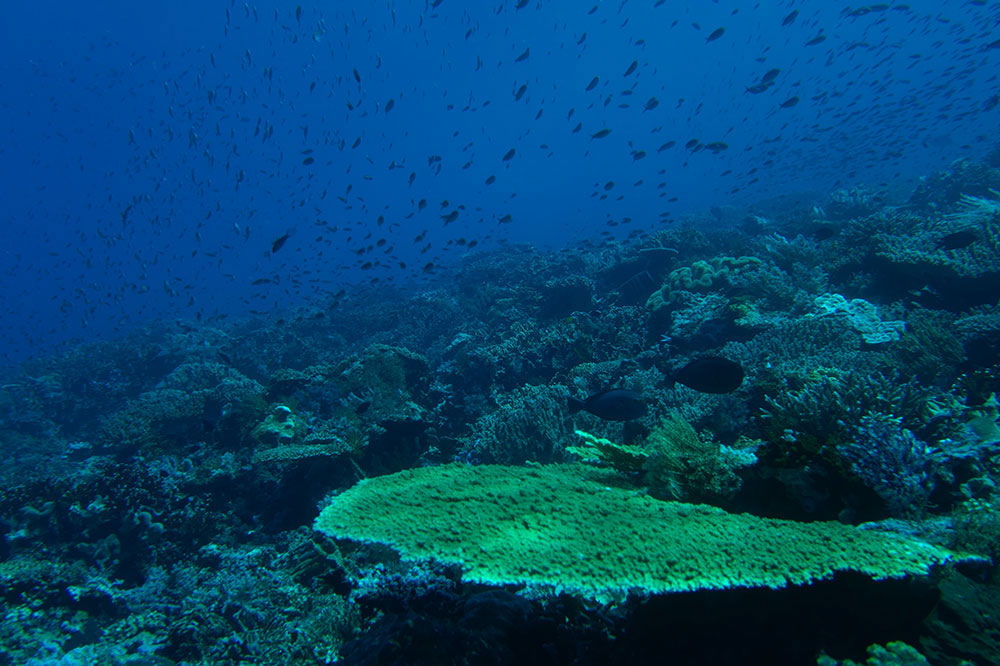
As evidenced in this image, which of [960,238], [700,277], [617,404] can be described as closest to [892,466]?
[617,404]

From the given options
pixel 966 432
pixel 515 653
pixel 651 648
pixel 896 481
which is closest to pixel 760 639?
pixel 651 648

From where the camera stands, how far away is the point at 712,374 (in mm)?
4781

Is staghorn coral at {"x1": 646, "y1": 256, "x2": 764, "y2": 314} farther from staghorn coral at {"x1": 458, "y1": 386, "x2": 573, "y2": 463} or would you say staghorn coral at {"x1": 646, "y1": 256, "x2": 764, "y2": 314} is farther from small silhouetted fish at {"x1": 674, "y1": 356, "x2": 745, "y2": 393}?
small silhouetted fish at {"x1": 674, "y1": 356, "x2": 745, "y2": 393}

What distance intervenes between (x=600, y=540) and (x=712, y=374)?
2542 millimetres

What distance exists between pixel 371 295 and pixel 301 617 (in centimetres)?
2514

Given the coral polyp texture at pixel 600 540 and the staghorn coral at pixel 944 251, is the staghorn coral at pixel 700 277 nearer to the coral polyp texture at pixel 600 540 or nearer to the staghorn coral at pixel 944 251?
the staghorn coral at pixel 944 251

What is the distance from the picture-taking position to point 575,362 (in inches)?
404

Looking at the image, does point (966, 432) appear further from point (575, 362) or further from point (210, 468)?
point (210, 468)

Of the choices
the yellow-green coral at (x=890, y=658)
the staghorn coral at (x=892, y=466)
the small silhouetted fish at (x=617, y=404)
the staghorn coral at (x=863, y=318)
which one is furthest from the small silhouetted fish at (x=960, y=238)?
the yellow-green coral at (x=890, y=658)

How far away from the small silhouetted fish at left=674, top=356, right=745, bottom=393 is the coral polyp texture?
146 cm

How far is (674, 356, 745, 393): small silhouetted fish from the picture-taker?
4.73 metres

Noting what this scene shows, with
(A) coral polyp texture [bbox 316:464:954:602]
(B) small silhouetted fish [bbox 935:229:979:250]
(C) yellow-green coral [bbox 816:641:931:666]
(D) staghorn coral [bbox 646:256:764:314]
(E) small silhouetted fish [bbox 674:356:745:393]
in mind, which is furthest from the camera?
(D) staghorn coral [bbox 646:256:764:314]

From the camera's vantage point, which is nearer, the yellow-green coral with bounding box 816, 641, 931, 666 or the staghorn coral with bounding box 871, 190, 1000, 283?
the yellow-green coral with bounding box 816, 641, 931, 666

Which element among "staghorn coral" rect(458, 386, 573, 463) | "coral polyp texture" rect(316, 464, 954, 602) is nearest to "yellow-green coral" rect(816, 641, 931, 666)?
"coral polyp texture" rect(316, 464, 954, 602)
